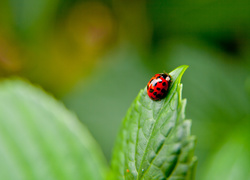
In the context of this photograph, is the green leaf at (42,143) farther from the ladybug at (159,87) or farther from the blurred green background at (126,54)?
the blurred green background at (126,54)

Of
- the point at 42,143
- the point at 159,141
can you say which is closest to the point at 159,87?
the point at 159,141

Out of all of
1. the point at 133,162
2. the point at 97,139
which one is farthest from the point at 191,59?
the point at 133,162

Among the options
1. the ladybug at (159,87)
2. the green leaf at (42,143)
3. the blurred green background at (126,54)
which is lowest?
the ladybug at (159,87)

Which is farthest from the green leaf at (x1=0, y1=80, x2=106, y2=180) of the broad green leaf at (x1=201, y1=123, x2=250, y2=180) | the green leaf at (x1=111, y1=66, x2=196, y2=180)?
the broad green leaf at (x1=201, y1=123, x2=250, y2=180)

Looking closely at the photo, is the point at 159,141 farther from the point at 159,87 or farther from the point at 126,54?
the point at 126,54

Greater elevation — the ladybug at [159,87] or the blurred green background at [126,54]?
the blurred green background at [126,54]

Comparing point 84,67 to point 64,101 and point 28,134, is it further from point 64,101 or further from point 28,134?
point 28,134

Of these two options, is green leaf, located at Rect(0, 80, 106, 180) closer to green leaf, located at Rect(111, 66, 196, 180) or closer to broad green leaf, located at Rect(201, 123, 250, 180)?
green leaf, located at Rect(111, 66, 196, 180)

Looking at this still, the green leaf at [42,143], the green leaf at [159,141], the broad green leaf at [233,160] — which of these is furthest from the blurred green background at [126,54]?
the green leaf at [159,141]
